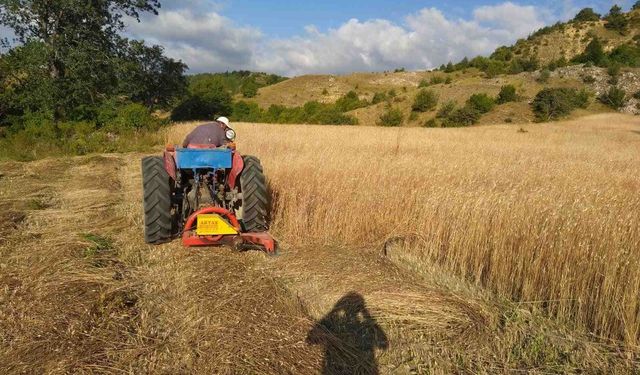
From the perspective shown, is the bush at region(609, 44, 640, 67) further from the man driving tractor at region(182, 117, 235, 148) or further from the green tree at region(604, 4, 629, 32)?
the man driving tractor at region(182, 117, 235, 148)

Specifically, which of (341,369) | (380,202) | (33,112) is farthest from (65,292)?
(33,112)

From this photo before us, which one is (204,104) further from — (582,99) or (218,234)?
(582,99)

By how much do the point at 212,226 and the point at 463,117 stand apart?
102ft

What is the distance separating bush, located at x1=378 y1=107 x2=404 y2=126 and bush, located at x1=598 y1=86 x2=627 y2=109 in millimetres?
17006

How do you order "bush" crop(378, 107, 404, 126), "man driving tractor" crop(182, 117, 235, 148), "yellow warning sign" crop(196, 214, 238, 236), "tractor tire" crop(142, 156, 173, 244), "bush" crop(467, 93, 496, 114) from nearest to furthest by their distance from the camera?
"yellow warning sign" crop(196, 214, 238, 236), "tractor tire" crop(142, 156, 173, 244), "man driving tractor" crop(182, 117, 235, 148), "bush" crop(467, 93, 496, 114), "bush" crop(378, 107, 404, 126)

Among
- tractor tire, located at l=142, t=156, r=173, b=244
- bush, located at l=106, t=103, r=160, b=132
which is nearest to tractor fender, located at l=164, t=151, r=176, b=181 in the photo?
tractor tire, located at l=142, t=156, r=173, b=244

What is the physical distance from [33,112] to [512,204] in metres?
16.0

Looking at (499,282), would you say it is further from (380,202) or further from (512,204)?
(380,202)

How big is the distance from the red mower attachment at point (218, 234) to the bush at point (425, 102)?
34586mm

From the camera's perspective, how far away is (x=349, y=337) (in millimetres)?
2918

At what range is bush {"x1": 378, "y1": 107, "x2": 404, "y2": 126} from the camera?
116ft

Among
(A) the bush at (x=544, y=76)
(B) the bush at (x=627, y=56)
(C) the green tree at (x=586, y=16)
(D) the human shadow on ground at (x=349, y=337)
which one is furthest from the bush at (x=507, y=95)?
(C) the green tree at (x=586, y=16)

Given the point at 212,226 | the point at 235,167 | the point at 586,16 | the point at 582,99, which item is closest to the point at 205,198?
the point at 235,167

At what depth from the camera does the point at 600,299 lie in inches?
121
